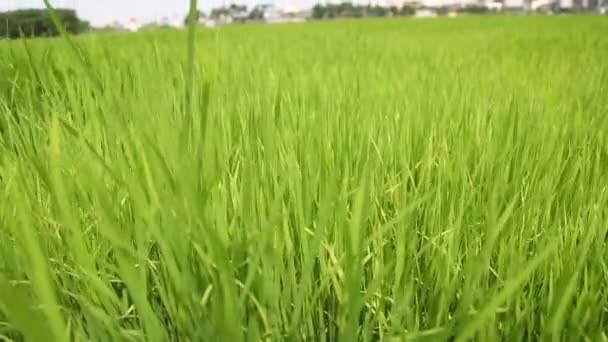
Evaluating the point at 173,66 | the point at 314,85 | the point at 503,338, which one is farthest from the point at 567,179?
the point at 173,66

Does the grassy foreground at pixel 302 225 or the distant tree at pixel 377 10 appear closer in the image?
the grassy foreground at pixel 302 225

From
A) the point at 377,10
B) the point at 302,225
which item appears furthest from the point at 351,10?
the point at 302,225

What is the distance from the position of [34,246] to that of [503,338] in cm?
36

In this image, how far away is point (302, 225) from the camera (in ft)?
1.64

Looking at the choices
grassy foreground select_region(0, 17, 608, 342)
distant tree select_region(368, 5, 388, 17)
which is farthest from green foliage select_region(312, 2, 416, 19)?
grassy foreground select_region(0, 17, 608, 342)

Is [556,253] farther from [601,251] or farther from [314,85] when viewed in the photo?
[314,85]

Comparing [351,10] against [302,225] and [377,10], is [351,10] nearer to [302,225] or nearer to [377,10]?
[377,10]

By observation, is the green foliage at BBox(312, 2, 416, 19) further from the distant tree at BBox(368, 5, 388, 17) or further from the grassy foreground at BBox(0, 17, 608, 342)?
the grassy foreground at BBox(0, 17, 608, 342)

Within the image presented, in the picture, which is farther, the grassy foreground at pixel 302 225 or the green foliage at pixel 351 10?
the green foliage at pixel 351 10

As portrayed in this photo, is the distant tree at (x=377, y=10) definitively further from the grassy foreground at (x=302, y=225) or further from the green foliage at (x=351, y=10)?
the grassy foreground at (x=302, y=225)

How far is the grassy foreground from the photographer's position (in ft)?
1.27

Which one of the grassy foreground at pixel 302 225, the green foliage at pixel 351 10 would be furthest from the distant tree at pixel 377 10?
the grassy foreground at pixel 302 225

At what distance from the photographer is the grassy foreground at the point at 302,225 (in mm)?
386

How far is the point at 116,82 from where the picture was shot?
123cm
